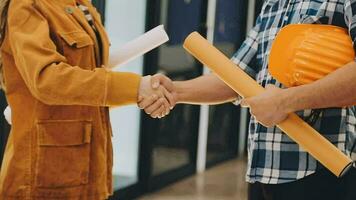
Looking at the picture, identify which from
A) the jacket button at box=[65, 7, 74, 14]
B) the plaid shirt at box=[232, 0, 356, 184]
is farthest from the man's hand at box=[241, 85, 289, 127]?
the jacket button at box=[65, 7, 74, 14]

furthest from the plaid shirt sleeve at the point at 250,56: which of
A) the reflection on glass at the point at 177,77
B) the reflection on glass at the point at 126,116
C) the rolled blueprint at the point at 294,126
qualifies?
the reflection on glass at the point at 177,77

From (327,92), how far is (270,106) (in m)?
0.13

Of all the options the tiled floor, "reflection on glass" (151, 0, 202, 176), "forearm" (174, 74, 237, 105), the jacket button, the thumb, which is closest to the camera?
the jacket button

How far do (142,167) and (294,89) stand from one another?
2884 millimetres

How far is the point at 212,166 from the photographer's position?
530cm

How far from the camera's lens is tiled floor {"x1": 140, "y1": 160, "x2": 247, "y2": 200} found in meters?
3.98

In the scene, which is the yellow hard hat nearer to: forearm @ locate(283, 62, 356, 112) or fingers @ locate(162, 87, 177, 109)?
forearm @ locate(283, 62, 356, 112)

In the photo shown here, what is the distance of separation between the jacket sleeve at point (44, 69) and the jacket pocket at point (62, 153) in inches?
3.1

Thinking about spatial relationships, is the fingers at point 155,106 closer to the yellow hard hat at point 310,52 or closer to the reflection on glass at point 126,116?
the yellow hard hat at point 310,52

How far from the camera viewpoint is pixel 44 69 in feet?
4.62

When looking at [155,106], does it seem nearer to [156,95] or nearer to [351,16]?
[156,95]

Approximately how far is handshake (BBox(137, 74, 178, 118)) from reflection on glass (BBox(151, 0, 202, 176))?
2401 mm

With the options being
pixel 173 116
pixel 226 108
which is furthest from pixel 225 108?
pixel 173 116

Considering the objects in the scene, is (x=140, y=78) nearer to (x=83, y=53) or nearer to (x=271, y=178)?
(x=83, y=53)
